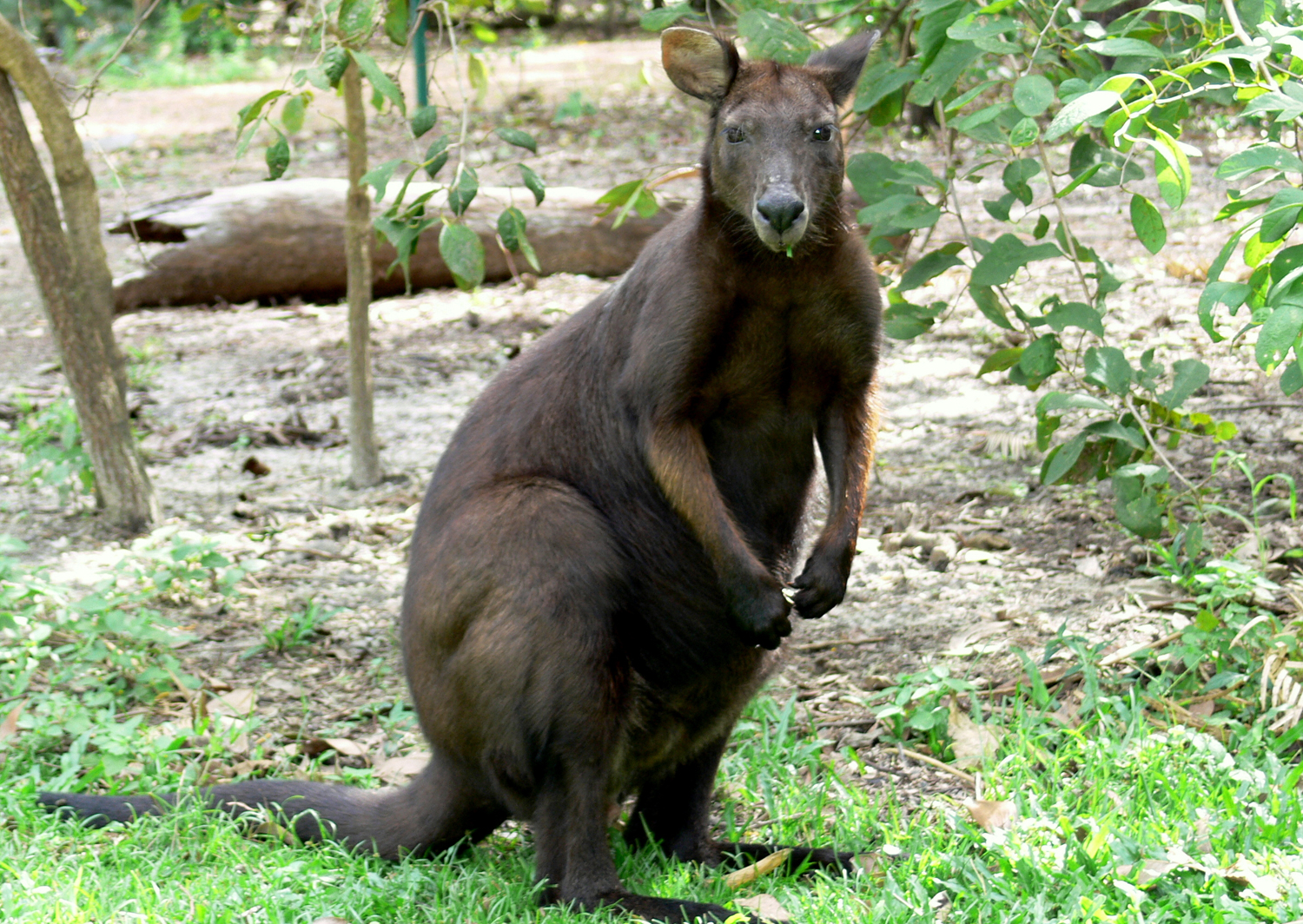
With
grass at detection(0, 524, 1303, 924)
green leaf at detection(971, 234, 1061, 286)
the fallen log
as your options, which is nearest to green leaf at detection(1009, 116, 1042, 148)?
green leaf at detection(971, 234, 1061, 286)

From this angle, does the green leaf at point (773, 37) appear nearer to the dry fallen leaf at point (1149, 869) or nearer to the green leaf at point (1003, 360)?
the green leaf at point (1003, 360)

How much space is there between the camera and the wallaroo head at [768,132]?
2.86 meters

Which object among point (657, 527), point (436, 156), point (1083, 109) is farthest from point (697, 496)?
point (436, 156)

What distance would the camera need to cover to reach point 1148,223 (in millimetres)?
3033

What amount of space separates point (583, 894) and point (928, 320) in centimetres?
221

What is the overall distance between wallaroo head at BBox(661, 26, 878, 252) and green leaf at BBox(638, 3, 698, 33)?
2.48 feet

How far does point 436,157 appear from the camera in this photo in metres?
3.65

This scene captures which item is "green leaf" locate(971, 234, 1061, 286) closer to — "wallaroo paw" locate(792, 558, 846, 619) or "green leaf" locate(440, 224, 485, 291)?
"wallaroo paw" locate(792, 558, 846, 619)

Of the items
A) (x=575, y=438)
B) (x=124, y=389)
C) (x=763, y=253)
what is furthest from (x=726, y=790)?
(x=124, y=389)

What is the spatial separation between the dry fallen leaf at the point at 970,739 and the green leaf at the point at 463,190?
201cm

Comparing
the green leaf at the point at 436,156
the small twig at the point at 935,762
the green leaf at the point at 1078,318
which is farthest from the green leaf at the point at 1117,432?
the green leaf at the point at 436,156

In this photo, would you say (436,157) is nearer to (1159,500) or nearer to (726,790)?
(726,790)

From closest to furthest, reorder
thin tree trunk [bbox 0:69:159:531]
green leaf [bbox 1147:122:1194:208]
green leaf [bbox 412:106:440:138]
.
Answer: green leaf [bbox 1147:122:1194:208] → green leaf [bbox 412:106:440:138] → thin tree trunk [bbox 0:69:159:531]

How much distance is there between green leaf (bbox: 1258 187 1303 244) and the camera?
2.31 meters
